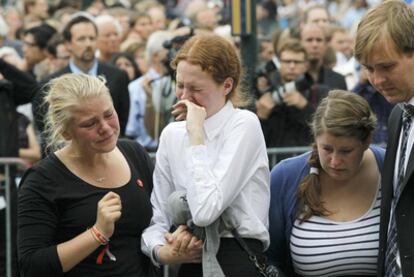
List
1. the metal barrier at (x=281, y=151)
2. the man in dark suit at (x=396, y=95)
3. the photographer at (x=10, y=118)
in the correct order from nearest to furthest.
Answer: the man in dark suit at (x=396, y=95), the metal barrier at (x=281, y=151), the photographer at (x=10, y=118)

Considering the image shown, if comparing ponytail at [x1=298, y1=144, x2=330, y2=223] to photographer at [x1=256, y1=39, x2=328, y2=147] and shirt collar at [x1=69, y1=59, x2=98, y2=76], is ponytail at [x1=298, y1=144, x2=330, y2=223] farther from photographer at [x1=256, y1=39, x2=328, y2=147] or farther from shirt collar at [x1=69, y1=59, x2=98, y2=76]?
shirt collar at [x1=69, y1=59, x2=98, y2=76]

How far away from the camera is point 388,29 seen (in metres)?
3.85

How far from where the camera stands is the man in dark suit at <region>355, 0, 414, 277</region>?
3834 mm

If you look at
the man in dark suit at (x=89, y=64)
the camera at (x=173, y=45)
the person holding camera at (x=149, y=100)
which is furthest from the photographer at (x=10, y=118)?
the person holding camera at (x=149, y=100)

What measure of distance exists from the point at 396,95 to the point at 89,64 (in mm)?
5213

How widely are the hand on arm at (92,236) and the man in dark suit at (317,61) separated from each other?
14.4 ft

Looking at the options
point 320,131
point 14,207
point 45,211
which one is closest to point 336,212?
point 320,131

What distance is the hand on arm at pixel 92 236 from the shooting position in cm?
419

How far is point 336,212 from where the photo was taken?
4.58m

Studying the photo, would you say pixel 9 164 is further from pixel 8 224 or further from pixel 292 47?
pixel 292 47

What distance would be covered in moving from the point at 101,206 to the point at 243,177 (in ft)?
→ 1.95

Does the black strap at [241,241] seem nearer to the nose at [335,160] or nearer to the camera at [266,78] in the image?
the nose at [335,160]

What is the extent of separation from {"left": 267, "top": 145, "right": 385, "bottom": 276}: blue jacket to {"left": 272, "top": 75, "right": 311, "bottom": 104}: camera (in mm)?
3416

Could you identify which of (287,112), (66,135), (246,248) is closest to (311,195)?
(246,248)
